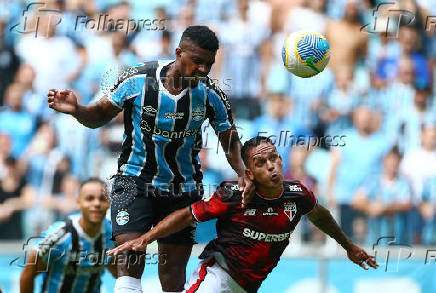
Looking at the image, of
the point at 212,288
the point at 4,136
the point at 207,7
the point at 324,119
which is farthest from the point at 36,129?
the point at 212,288

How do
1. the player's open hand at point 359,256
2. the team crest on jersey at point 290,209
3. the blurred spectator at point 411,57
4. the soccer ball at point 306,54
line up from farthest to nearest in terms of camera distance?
the blurred spectator at point 411,57, the soccer ball at point 306,54, the player's open hand at point 359,256, the team crest on jersey at point 290,209

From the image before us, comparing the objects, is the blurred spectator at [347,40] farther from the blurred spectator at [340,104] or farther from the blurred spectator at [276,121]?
the blurred spectator at [276,121]

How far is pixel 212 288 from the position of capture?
682 cm

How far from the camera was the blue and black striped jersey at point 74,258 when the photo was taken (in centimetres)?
870

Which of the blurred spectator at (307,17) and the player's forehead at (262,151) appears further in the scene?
the blurred spectator at (307,17)

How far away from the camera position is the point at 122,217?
6.93 m

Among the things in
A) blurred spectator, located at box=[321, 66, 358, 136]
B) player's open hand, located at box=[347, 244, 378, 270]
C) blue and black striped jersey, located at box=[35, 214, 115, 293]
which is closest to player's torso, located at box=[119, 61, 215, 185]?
player's open hand, located at box=[347, 244, 378, 270]

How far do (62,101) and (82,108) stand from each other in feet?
0.69

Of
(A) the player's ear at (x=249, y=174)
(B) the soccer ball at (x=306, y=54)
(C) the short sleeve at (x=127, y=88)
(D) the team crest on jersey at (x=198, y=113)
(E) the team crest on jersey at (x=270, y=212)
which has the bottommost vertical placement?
(E) the team crest on jersey at (x=270, y=212)

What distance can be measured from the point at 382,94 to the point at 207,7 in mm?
2912

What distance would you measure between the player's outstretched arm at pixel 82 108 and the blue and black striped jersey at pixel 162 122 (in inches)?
3.0

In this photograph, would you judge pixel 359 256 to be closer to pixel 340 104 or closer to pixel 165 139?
pixel 165 139

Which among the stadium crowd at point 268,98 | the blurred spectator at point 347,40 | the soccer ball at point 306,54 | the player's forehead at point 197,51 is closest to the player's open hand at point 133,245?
the player's forehead at point 197,51

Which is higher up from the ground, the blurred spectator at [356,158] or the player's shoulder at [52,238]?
the blurred spectator at [356,158]
